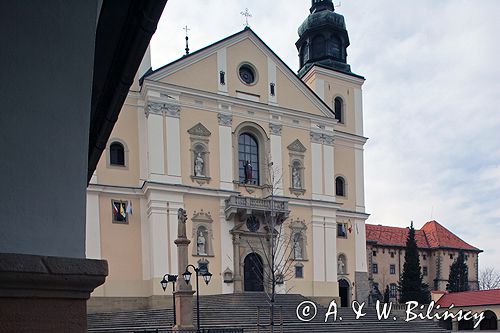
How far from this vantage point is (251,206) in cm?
3234

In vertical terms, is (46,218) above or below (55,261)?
above

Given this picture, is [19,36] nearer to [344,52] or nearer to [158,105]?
[158,105]

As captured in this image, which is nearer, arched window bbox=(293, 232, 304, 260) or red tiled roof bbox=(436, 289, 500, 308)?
arched window bbox=(293, 232, 304, 260)

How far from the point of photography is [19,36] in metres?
2.24

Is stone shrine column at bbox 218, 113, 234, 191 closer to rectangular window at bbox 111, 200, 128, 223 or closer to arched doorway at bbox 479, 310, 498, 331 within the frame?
rectangular window at bbox 111, 200, 128, 223

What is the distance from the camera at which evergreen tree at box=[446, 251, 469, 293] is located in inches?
2258

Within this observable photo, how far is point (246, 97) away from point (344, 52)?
1173 centimetres

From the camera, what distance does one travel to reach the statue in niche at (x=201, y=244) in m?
31.7

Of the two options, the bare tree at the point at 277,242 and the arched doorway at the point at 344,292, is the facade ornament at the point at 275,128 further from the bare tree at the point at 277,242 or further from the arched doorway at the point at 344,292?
the arched doorway at the point at 344,292

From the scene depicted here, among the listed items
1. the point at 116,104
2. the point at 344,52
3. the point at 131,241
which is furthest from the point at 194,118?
the point at 116,104

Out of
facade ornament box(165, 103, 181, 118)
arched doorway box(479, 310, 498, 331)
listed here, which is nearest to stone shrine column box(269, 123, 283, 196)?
facade ornament box(165, 103, 181, 118)

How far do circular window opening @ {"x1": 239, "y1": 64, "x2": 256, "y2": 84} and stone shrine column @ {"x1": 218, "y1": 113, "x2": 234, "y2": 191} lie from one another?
301 cm

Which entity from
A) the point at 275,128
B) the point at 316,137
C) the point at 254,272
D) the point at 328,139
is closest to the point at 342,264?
the point at 254,272

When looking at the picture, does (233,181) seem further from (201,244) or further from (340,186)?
(340,186)
